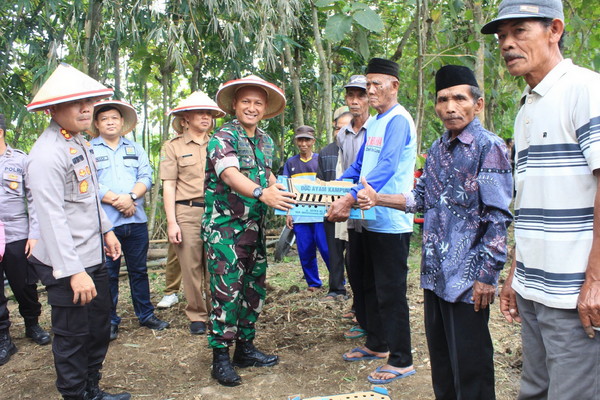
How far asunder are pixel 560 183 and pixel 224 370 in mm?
2470

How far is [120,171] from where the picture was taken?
4352 millimetres

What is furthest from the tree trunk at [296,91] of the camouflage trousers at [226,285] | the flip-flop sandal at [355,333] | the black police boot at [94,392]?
the black police boot at [94,392]

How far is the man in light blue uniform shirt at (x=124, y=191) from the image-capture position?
4223 millimetres

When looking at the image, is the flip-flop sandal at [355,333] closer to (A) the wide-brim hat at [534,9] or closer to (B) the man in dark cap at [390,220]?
(B) the man in dark cap at [390,220]

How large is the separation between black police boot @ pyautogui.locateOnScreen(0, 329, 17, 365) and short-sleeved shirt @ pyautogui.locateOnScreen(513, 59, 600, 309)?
13.0 ft

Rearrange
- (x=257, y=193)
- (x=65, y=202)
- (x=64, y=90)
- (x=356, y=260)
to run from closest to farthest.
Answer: (x=64, y=90) → (x=65, y=202) → (x=257, y=193) → (x=356, y=260)

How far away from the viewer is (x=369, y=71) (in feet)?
10.9

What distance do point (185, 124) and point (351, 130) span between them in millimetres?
1563

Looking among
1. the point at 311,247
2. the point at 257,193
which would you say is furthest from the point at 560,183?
the point at 311,247

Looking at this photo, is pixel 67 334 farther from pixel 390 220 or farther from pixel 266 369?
pixel 390 220

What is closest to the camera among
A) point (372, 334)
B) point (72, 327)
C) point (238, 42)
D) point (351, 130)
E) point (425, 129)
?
point (72, 327)

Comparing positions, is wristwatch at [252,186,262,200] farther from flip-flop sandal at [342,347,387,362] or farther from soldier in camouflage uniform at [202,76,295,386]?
flip-flop sandal at [342,347,387,362]

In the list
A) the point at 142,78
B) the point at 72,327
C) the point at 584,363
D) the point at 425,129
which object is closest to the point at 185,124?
the point at 72,327

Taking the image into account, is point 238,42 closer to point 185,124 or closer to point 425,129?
point 185,124
